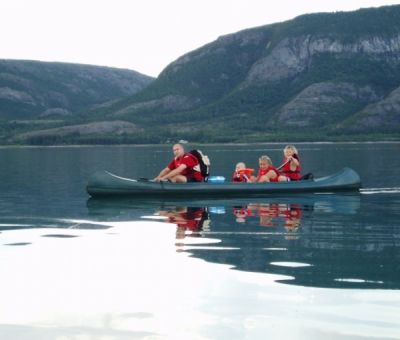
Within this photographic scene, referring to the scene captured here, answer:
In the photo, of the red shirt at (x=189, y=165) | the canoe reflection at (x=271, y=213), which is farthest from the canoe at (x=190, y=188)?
the canoe reflection at (x=271, y=213)

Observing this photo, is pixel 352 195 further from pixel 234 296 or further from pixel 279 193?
pixel 234 296

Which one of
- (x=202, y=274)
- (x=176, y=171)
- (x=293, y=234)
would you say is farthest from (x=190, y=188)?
(x=202, y=274)

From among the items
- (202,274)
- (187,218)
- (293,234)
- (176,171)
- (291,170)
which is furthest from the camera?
(291,170)

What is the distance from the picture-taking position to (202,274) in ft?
48.3

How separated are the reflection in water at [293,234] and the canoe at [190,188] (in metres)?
0.43

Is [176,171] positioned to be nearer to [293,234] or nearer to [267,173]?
[267,173]

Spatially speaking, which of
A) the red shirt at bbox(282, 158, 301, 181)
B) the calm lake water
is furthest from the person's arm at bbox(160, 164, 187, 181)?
the red shirt at bbox(282, 158, 301, 181)

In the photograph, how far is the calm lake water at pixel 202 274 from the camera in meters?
11.5

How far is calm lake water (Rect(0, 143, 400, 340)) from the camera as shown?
11516mm

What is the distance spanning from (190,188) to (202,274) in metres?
15.3

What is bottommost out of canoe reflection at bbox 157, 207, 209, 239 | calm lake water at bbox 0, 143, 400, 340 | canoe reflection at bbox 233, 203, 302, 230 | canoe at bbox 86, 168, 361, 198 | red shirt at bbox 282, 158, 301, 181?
calm lake water at bbox 0, 143, 400, 340

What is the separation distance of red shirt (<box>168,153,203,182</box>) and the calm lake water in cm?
365

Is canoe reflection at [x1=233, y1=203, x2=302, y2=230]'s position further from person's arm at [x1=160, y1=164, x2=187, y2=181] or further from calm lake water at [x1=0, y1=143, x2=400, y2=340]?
person's arm at [x1=160, y1=164, x2=187, y2=181]

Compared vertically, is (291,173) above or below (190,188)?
above
